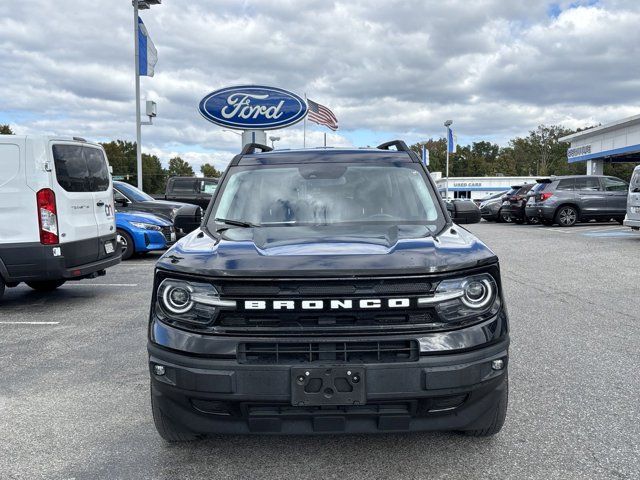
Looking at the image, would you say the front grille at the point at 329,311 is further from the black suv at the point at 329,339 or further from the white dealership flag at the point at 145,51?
the white dealership flag at the point at 145,51

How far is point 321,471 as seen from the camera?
301 centimetres

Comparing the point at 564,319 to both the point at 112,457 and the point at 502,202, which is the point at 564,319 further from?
the point at 502,202

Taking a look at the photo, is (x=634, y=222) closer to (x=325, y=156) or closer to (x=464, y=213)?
(x=464, y=213)

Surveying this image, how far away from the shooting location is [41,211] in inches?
267

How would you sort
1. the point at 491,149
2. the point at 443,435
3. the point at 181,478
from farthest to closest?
the point at 491,149 → the point at 443,435 → the point at 181,478

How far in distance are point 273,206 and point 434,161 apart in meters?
130

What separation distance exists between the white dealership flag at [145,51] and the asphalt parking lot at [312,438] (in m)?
16.2

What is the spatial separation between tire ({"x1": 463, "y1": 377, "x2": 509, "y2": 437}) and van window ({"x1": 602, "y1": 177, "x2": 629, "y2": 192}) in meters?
18.8

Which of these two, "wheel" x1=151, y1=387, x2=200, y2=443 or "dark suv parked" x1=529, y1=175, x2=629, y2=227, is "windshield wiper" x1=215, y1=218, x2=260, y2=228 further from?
"dark suv parked" x1=529, y1=175, x2=629, y2=227

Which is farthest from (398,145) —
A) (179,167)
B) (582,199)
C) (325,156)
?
(179,167)

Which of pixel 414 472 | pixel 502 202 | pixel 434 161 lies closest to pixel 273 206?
pixel 414 472

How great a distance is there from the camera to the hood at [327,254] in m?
2.71

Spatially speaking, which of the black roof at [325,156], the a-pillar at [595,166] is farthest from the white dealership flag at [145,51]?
the a-pillar at [595,166]

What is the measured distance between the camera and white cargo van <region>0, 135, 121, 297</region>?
6.73 metres
